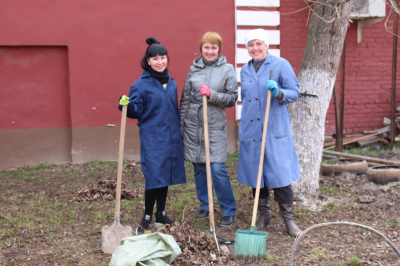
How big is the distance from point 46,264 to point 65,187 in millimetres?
2680

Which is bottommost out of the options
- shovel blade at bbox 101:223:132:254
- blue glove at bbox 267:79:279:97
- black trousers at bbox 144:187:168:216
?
shovel blade at bbox 101:223:132:254

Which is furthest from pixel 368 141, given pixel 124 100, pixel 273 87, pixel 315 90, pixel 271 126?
pixel 124 100

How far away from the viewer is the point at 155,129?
14.2ft

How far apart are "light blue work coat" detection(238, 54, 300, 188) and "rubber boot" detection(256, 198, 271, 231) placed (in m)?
0.24

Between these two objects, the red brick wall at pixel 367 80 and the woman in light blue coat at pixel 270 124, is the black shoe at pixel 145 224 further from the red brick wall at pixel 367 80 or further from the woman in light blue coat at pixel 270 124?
the red brick wall at pixel 367 80

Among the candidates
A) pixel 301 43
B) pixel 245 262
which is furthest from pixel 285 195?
pixel 301 43

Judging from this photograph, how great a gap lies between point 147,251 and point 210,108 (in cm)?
158

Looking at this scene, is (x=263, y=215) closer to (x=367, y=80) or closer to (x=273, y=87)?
(x=273, y=87)

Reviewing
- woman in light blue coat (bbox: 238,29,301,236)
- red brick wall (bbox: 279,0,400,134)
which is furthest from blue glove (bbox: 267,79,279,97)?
red brick wall (bbox: 279,0,400,134)

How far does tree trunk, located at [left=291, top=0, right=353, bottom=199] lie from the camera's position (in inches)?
209

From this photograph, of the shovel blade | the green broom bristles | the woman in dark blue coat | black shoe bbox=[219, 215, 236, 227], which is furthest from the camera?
black shoe bbox=[219, 215, 236, 227]

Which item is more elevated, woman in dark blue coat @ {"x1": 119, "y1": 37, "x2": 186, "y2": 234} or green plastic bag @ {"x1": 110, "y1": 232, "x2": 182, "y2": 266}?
woman in dark blue coat @ {"x1": 119, "y1": 37, "x2": 186, "y2": 234}

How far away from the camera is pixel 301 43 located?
27.8ft

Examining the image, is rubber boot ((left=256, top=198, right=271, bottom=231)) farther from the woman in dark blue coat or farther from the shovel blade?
the shovel blade
